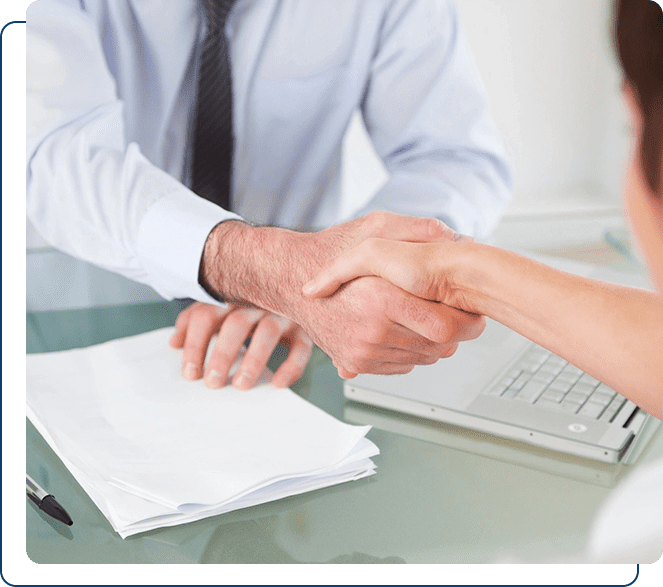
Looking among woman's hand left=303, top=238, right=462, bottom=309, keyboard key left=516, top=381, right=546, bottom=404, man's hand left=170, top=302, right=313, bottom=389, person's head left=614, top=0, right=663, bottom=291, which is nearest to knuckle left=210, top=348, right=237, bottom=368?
man's hand left=170, top=302, right=313, bottom=389

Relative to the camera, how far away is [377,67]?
597mm


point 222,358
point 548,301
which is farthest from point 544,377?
point 222,358

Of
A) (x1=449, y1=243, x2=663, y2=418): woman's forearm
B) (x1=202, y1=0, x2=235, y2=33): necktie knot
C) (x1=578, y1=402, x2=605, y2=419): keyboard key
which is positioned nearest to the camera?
(x1=449, y1=243, x2=663, y2=418): woman's forearm

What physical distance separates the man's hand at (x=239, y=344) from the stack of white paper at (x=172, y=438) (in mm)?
11

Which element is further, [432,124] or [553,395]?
[432,124]

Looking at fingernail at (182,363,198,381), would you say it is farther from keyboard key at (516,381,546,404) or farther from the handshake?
keyboard key at (516,381,546,404)

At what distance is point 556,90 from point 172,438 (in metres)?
0.41

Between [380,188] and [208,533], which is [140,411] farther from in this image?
[380,188]

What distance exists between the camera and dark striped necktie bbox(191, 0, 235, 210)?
0.54 m

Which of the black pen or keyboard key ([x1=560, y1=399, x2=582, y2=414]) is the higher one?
keyboard key ([x1=560, y1=399, x2=582, y2=414])

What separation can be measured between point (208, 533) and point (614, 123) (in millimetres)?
438

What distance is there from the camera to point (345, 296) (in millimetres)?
457

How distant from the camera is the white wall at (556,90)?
538 mm

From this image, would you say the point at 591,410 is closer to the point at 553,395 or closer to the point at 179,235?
the point at 553,395
